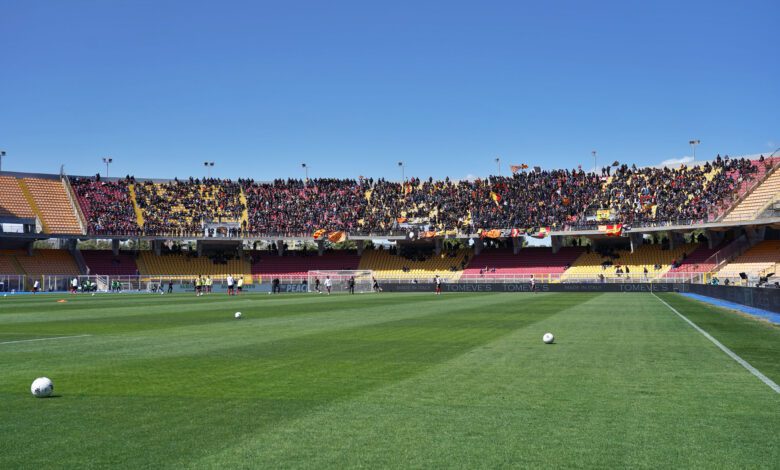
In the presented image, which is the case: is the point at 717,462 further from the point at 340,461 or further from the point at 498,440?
the point at 340,461

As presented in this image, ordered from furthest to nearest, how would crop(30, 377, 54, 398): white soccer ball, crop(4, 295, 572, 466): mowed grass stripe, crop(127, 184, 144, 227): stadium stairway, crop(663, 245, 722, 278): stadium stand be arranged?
crop(127, 184, 144, 227): stadium stairway < crop(663, 245, 722, 278): stadium stand < crop(30, 377, 54, 398): white soccer ball < crop(4, 295, 572, 466): mowed grass stripe

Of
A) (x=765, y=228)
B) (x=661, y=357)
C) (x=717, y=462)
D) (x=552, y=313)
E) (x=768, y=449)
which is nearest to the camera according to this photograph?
(x=717, y=462)

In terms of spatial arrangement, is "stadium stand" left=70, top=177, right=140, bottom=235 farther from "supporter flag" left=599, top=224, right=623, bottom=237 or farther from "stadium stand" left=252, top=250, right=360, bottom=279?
"supporter flag" left=599, top=224, right=623, bottom=237

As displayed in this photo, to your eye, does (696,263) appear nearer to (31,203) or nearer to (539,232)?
(539,232)

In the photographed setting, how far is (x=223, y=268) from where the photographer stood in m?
80.8

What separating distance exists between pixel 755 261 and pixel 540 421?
5639 centimetres

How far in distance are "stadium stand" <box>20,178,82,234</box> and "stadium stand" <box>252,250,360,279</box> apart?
65.8 feet

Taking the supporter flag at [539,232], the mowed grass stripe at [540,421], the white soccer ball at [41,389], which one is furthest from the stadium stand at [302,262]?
the white soccer ball at [41,389]

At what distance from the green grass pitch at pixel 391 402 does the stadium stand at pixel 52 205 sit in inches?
2465

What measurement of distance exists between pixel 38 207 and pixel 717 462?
8061cm

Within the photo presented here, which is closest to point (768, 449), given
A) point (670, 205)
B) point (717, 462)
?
point (717, 462)

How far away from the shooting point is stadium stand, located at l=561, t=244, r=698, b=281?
64.4 metres

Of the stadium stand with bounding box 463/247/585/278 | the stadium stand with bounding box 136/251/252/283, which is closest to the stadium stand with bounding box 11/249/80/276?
the stadium stand with bounding box 136/251/252/283

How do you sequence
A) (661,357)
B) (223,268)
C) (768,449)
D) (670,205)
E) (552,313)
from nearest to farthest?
1. (768,449)
2. (661,357)
3. (552,313)
4. (670,205)
5. (223,268)
